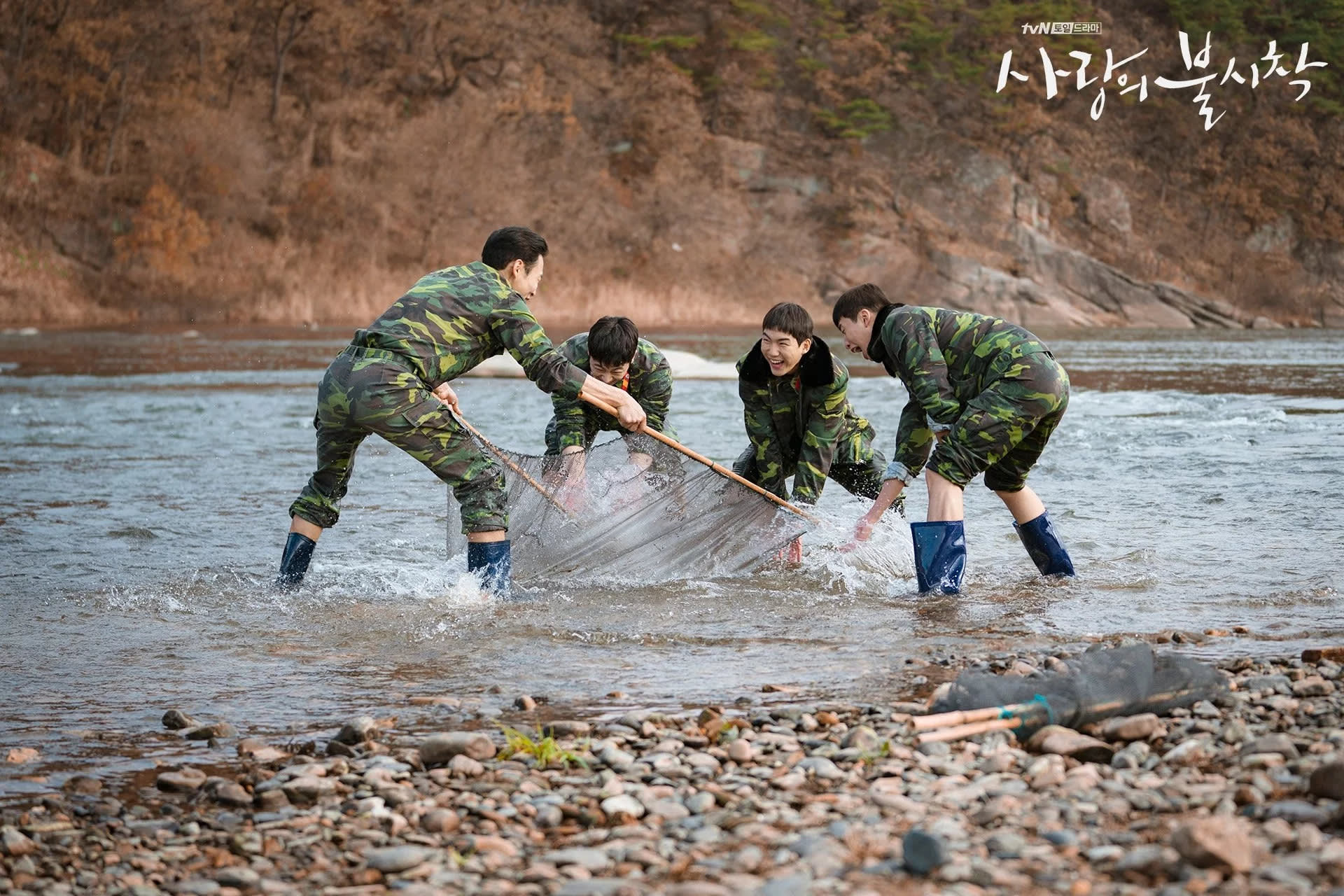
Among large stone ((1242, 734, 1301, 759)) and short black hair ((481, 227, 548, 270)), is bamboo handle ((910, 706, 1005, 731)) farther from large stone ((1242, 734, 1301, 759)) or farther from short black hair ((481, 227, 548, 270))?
short black hair ((481, 227, 548, 270))

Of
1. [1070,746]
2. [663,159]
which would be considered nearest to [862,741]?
[1070,746]

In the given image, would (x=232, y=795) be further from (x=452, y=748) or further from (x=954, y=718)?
(x=954, y=718)

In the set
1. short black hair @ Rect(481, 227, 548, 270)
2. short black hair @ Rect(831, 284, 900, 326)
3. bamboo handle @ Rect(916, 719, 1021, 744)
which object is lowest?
bamboo handle @ Rect(916, 719, 1021, 744)

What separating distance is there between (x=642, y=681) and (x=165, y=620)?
226 cm

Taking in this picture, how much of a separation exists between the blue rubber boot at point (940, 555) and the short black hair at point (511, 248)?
1994 mm

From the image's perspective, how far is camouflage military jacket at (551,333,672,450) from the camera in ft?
22.7

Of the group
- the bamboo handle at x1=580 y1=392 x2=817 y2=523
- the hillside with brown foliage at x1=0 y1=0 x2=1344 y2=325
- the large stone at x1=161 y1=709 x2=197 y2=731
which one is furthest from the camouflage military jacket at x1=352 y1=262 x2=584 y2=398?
the hillside with brown foliage at x1=0 y1=0 x2=1344 y2=325

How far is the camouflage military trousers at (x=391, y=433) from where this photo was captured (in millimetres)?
5715

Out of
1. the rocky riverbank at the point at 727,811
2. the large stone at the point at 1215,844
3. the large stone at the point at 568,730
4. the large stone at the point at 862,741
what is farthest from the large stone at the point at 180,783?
the large stone at the point at 1215,844

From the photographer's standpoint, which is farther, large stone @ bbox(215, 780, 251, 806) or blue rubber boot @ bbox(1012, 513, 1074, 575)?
blue rubber boot @ bbox(1012, 513, 1074, 575)

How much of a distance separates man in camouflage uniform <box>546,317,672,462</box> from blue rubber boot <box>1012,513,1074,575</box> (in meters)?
1.81

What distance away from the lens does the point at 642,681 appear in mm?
4770

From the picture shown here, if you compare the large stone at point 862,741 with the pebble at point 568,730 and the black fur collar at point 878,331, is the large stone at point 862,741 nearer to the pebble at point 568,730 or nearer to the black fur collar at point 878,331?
the pebble at point 568,730

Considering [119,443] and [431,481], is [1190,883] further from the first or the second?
[119,443]
